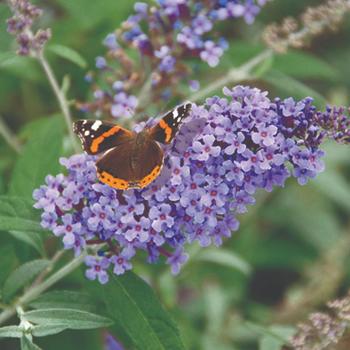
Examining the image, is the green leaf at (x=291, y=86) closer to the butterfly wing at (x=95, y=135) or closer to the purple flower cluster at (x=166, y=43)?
the purple flower cluster at (x=166, y=43)

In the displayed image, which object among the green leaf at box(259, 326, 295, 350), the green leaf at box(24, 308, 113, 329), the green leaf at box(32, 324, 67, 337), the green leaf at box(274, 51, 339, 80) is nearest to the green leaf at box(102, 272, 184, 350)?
the green leaf at box(24, 308, 113, 329)

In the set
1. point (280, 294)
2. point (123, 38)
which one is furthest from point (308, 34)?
point (280, 294)

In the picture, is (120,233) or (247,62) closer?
(120,233)

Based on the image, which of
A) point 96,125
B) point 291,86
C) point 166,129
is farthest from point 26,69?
point 166,129

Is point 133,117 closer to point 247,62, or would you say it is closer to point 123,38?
point 123,38

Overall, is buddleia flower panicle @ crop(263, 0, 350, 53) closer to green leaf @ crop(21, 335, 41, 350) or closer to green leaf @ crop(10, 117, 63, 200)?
green leaf @ crop(10, 117, 63, 200)

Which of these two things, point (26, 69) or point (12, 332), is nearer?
point (12, 332)

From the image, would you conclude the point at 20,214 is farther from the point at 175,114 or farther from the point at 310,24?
the point at 310,24

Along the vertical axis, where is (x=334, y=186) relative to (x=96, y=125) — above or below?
above
